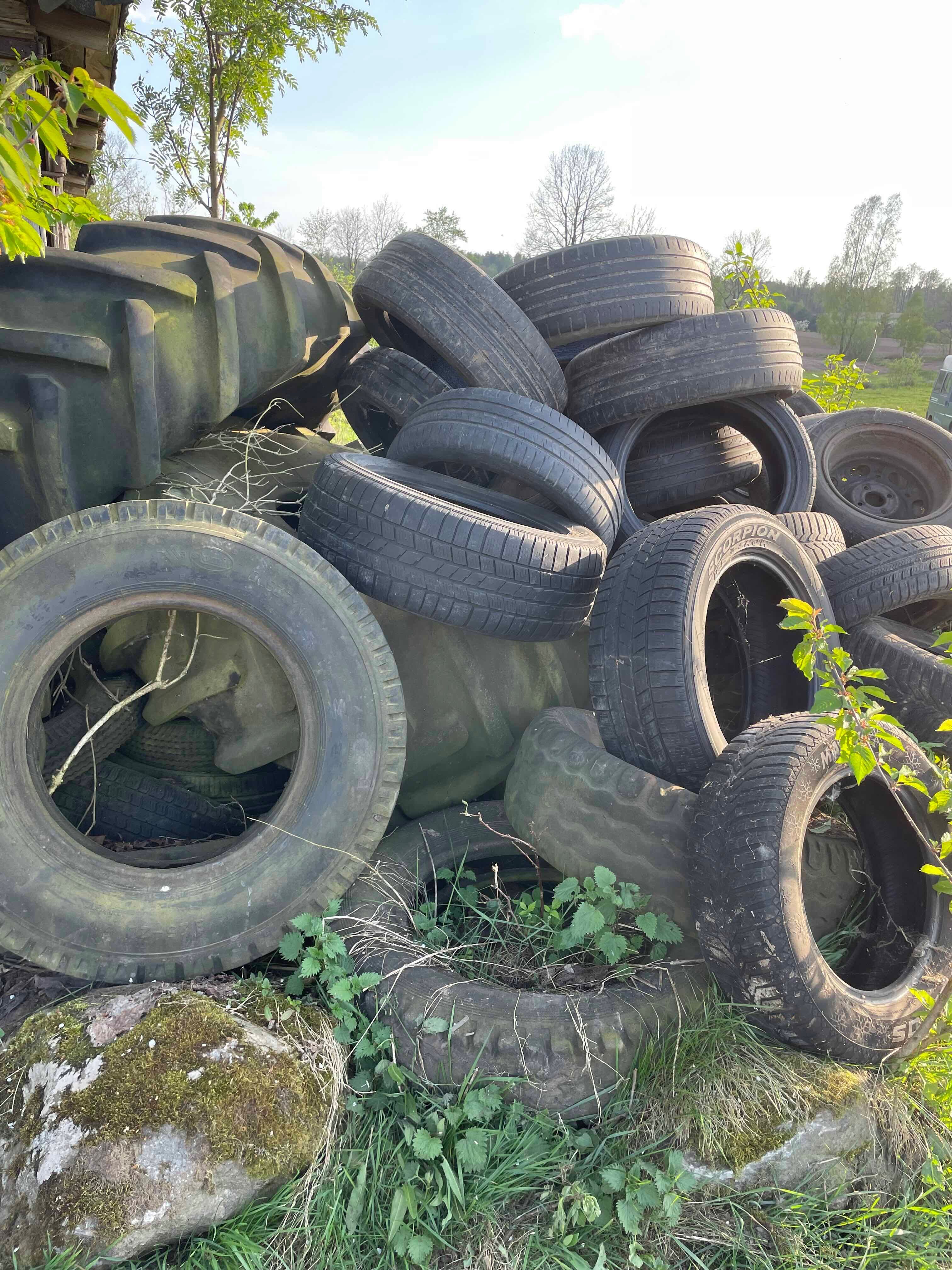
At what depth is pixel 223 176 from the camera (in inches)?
477

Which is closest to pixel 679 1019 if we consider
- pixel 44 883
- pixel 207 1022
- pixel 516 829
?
pixel 516 829

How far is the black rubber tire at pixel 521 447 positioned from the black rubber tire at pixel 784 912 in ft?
3.88

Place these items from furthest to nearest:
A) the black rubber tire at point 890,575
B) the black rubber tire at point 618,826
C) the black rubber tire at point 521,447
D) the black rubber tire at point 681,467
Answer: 1. the black rubber tire at point 681,467
2. the black rubber tire at point 890,575
3. the black rubber tire at point 521,447
4. the black rubber tire at point 618,826

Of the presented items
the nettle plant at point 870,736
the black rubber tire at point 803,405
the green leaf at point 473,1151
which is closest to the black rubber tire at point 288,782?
the green leaf at point 473,1151

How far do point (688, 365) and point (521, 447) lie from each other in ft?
4.07

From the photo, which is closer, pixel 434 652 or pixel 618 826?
pixel 618 826

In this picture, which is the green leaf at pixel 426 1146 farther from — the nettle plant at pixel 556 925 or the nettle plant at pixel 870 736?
the nettle plant at pixel 870 736

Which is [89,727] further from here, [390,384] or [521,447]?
[390,384]

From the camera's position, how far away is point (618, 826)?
2445 millimetres

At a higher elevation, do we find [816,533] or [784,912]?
[816,533]

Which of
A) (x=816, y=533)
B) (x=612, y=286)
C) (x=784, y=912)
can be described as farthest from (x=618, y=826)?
(x=612, y=286)

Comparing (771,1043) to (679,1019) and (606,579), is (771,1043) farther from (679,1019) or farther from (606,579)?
(606,579)

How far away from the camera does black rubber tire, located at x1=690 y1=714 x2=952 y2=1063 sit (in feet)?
6.78

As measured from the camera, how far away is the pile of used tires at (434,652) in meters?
2.25
